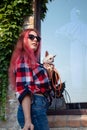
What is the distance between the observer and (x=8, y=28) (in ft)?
15.7

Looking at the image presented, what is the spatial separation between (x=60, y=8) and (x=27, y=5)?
533mm

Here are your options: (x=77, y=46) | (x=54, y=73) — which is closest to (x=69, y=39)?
(x=77, y=46)

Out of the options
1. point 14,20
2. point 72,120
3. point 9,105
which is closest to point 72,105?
point 72,120

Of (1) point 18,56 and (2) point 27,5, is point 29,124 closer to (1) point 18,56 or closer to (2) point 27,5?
(1) point 18,56

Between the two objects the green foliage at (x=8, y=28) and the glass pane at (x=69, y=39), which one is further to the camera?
the glass pane at (x=69, y=39)

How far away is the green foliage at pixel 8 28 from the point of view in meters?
4.75

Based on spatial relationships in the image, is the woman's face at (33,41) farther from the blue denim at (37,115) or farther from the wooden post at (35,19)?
the wooden post at (35,19)

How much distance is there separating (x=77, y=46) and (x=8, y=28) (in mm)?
953

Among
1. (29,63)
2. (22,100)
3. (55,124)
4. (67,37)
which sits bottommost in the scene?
(55,124)

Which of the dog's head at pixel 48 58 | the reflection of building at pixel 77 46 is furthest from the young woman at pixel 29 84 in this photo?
the reflection of building at pixel 77 46

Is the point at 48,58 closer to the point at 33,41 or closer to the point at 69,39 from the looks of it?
the point at 69,39

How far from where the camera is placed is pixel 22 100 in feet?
8.83

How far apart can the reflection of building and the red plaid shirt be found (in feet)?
7.38

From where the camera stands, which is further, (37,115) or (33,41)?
(33,41)
